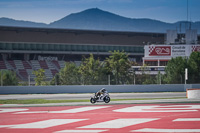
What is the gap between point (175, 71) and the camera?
46.7 m

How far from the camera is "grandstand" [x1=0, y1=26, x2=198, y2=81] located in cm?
7321

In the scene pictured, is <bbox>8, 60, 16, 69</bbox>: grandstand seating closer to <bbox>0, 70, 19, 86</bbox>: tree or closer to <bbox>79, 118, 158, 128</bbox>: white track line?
<bbox>0, 70, 19, 86</bbox>: tree

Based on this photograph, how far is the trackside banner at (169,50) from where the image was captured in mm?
70188

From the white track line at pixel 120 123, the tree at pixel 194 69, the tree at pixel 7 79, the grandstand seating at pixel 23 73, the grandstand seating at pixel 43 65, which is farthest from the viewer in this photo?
the grandstand seating at pixel 43 65

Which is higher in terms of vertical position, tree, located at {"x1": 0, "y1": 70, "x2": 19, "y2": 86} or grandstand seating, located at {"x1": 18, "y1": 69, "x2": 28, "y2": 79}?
grandstand seating, located at {"x1": 18, "y1": 69, "x2": 28, "y2": 79}

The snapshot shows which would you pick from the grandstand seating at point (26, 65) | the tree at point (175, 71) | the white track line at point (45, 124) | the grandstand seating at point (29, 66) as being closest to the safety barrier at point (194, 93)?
the tree at point (175, 71)

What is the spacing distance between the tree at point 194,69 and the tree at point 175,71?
2.89 feet

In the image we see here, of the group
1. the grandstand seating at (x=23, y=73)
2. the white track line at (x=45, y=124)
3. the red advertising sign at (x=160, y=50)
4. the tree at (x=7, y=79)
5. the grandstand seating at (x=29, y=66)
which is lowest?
the white track line at (x=45, y=124)

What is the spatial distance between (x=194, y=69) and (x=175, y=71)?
Answer: 3.18m

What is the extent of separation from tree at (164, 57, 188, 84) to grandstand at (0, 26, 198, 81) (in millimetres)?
23180

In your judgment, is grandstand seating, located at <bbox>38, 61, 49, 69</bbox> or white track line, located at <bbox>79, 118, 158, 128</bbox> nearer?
white track line, located at <bbox>79, 118, 158, 128</bbox>

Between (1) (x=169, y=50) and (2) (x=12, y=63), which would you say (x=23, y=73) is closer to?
(2) (x=12, y=63)

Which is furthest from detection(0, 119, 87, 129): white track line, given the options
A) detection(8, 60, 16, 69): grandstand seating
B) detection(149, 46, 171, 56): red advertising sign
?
detection(8, 60, 16, 69): grandstand seating

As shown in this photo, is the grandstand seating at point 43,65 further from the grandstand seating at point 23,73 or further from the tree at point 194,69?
the tree at point 194,69
